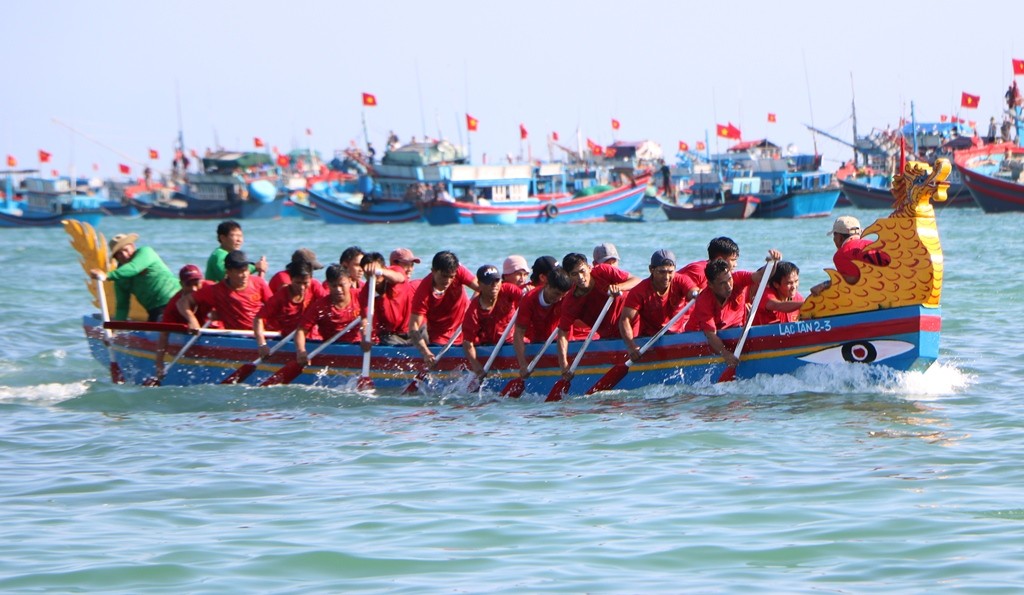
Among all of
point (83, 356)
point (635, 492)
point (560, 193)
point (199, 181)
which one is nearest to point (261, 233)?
point (560, 193)

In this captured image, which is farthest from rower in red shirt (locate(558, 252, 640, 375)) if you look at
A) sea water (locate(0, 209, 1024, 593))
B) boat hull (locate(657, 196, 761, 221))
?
boat hull (locate(657, 196, 761, 221))

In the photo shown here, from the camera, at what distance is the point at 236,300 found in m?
13.9

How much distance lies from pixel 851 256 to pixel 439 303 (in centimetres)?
369

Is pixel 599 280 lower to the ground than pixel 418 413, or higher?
higher

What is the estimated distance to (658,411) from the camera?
11.4 m

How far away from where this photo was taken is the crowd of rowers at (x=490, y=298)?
37.7 ft

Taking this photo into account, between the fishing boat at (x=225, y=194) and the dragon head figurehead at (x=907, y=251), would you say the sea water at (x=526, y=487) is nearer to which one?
the dragon head figurehead at (x=907, y=251)

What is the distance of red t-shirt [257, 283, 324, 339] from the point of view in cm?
1329

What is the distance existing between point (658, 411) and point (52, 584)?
17.9ft

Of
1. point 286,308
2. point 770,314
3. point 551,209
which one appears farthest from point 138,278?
point 551,209

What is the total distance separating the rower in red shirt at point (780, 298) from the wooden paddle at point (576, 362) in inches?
48.5

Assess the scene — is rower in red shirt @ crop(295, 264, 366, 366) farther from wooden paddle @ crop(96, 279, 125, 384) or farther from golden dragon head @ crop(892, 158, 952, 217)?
golden dragon head @ crop(892, 158, 952, 217)

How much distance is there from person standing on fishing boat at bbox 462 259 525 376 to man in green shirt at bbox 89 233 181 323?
4122mm

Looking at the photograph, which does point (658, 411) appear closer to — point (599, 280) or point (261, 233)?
point (599, 280)
